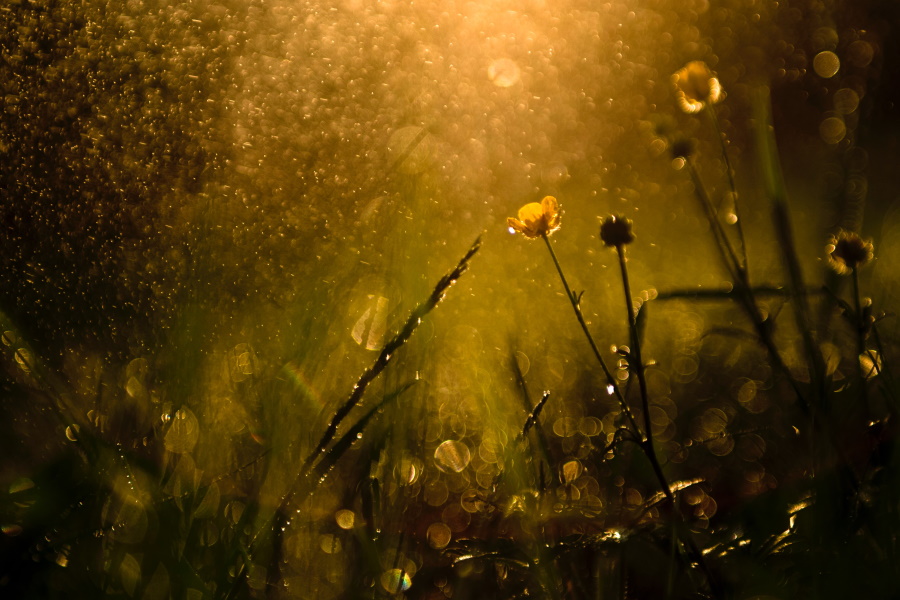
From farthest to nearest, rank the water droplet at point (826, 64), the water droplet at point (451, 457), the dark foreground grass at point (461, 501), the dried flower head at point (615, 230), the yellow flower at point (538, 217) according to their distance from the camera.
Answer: the water droplet at point (826, 64), the water droplet at point (451, 457), the yellow flower at point (538, 217), the dried flower head at point (615, 230), the dark foreground grass at point (461, 501)

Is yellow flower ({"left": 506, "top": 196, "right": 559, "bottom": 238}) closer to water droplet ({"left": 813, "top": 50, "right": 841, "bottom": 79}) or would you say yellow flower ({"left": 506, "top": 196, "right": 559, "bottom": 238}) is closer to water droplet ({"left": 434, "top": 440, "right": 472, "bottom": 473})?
water droplet ({"left": 434, "top": 440, "right": 472, "bottom": 473})

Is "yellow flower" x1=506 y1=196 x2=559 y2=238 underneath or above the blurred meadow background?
above

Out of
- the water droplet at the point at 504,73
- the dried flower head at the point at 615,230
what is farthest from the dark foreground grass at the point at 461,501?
the water droplet at the point at 504,73

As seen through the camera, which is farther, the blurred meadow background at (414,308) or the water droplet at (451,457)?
the water droplet at (451,457)

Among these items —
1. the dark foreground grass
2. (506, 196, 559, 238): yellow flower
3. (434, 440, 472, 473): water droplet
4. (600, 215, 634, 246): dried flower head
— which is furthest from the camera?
(434, 440, 472, 473): water droplet

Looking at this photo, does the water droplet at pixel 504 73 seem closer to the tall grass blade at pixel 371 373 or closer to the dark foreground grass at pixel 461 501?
the dark foreground grass at pixel 461 501

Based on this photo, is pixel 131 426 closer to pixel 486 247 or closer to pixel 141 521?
pixel 141 521

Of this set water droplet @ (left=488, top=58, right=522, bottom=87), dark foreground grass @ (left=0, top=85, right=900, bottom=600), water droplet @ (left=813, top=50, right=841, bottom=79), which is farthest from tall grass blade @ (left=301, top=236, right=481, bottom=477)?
water droplet @ (left=813, top=50, right=841, bottom=79)
